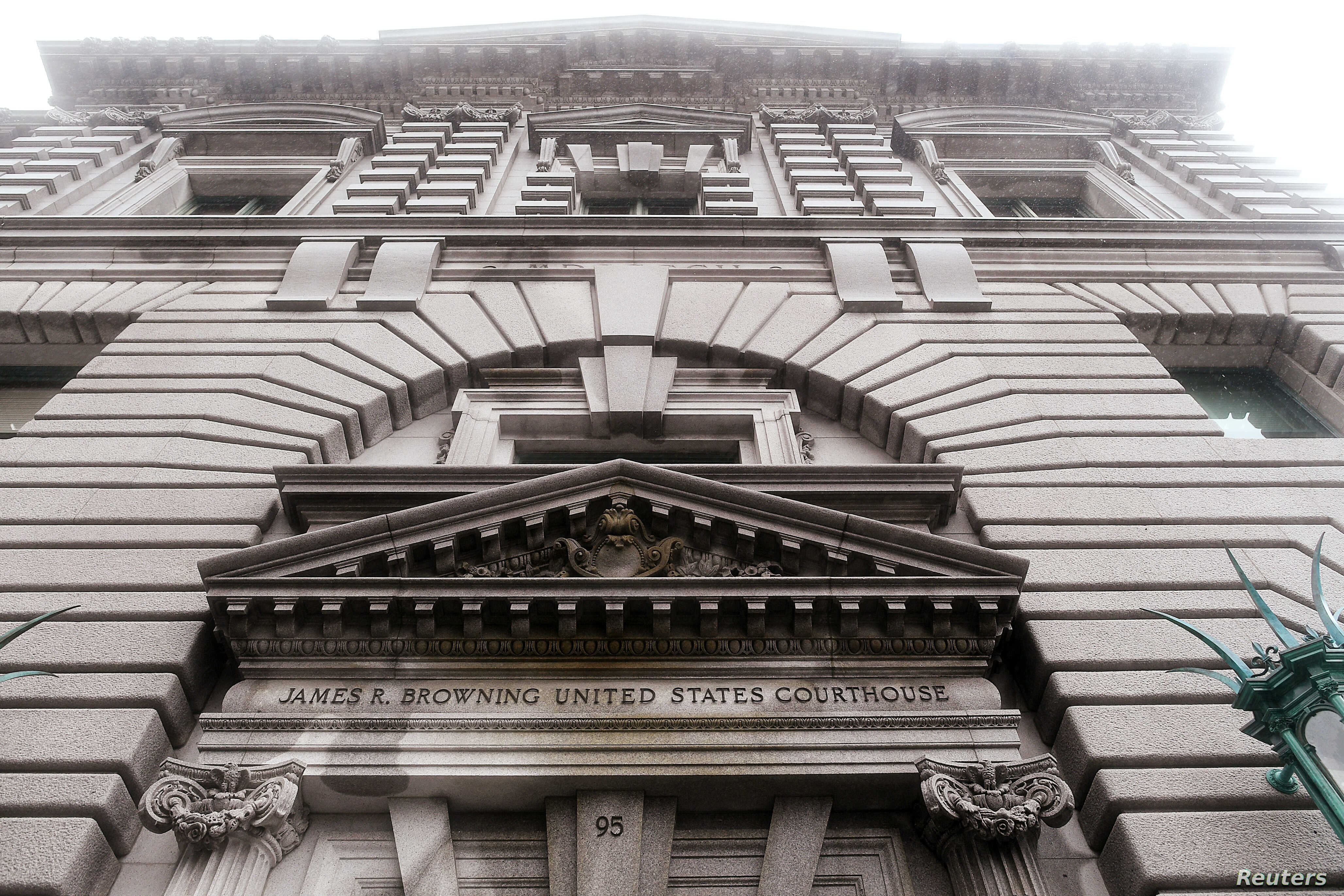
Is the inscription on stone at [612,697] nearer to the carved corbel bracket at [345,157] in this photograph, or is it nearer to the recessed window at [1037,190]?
the carved corbel bracket at [345,157]

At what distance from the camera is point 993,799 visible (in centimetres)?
679

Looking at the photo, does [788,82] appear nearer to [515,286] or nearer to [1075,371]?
[515,286]

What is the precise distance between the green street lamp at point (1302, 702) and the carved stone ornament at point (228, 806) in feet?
23.2

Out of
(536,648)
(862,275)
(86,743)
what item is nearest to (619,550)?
(536,648)

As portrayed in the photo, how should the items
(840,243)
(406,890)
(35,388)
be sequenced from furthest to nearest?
(840,243), (35,388), (406,890)

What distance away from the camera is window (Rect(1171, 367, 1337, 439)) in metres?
12.6

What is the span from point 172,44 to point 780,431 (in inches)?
837

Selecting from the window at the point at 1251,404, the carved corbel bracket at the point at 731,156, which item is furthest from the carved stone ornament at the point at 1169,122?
the window at the point at 1251,404

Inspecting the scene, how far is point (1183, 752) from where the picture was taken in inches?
281

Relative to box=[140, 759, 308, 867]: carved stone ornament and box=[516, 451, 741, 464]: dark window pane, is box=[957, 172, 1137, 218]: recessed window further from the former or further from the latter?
box=[140, 759, 308, 867]: carved stone ornament

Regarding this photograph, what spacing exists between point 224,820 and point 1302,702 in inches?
312

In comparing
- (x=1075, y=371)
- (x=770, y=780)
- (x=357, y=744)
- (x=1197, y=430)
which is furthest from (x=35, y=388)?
(x=1197, y=430)

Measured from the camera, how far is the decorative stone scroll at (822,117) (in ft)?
71.4

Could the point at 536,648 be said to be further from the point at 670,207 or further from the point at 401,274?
the point at 670,207
